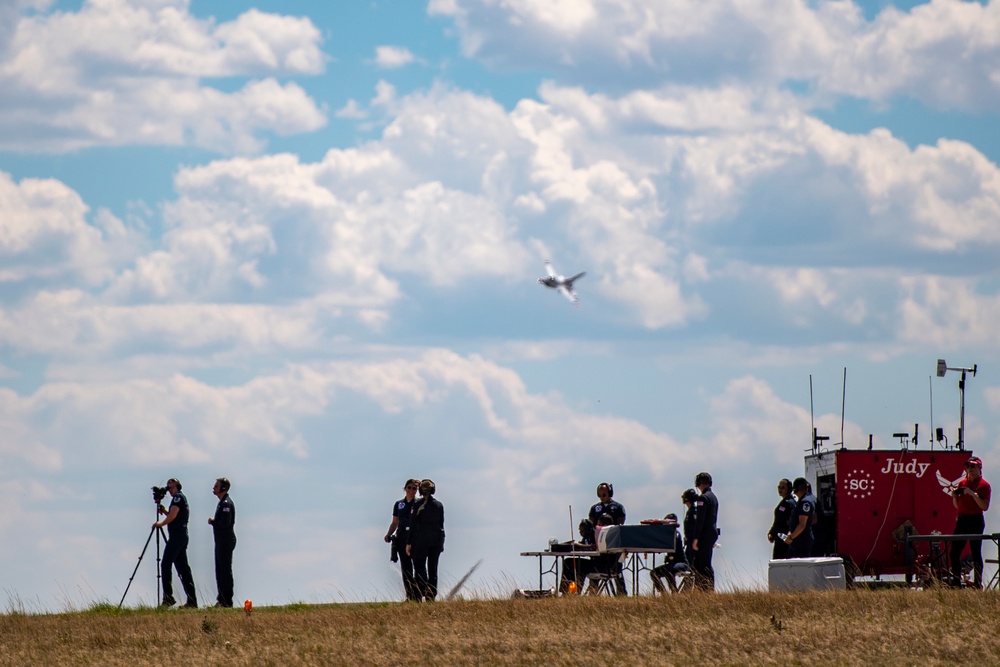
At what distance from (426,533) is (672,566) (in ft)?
11.6

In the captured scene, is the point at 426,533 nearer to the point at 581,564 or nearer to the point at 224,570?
the point at 581,564

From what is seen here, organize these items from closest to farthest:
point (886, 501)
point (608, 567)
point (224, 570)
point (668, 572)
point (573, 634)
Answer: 1. point (573, 634)
2. point (668, 572)
3. point (608, 567)
4. point (224, 570)
5. point (886, 501)

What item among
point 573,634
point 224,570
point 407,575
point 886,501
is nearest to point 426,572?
point 407,575

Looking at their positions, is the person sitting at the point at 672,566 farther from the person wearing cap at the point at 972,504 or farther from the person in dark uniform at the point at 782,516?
the person wearing cap at the point at 972,504

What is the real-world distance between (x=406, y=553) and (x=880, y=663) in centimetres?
872

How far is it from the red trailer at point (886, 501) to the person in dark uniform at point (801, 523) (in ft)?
9.62

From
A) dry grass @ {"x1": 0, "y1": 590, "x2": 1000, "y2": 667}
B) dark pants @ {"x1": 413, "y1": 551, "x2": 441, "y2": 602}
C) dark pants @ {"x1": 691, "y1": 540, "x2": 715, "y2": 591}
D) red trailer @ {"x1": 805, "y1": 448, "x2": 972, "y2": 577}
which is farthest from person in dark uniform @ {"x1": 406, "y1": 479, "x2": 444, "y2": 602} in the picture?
red trailer @ {"x1": 805, "y1": 448, "x2": 972, "y2": 577}

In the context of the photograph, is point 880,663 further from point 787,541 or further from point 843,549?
point 843,549

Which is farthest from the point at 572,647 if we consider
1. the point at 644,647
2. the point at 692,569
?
the point at 692,569

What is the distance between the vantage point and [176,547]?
23.2 meters

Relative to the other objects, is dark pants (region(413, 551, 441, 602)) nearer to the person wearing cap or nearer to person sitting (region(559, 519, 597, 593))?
person sitting (region(559, 519, 597, 593))

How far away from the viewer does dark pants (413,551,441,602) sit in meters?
22.6

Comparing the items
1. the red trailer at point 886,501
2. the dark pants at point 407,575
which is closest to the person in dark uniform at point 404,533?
the dark pants at point 407,575

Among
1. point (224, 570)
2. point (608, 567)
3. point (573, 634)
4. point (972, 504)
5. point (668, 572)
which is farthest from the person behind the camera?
point (224, 570)
